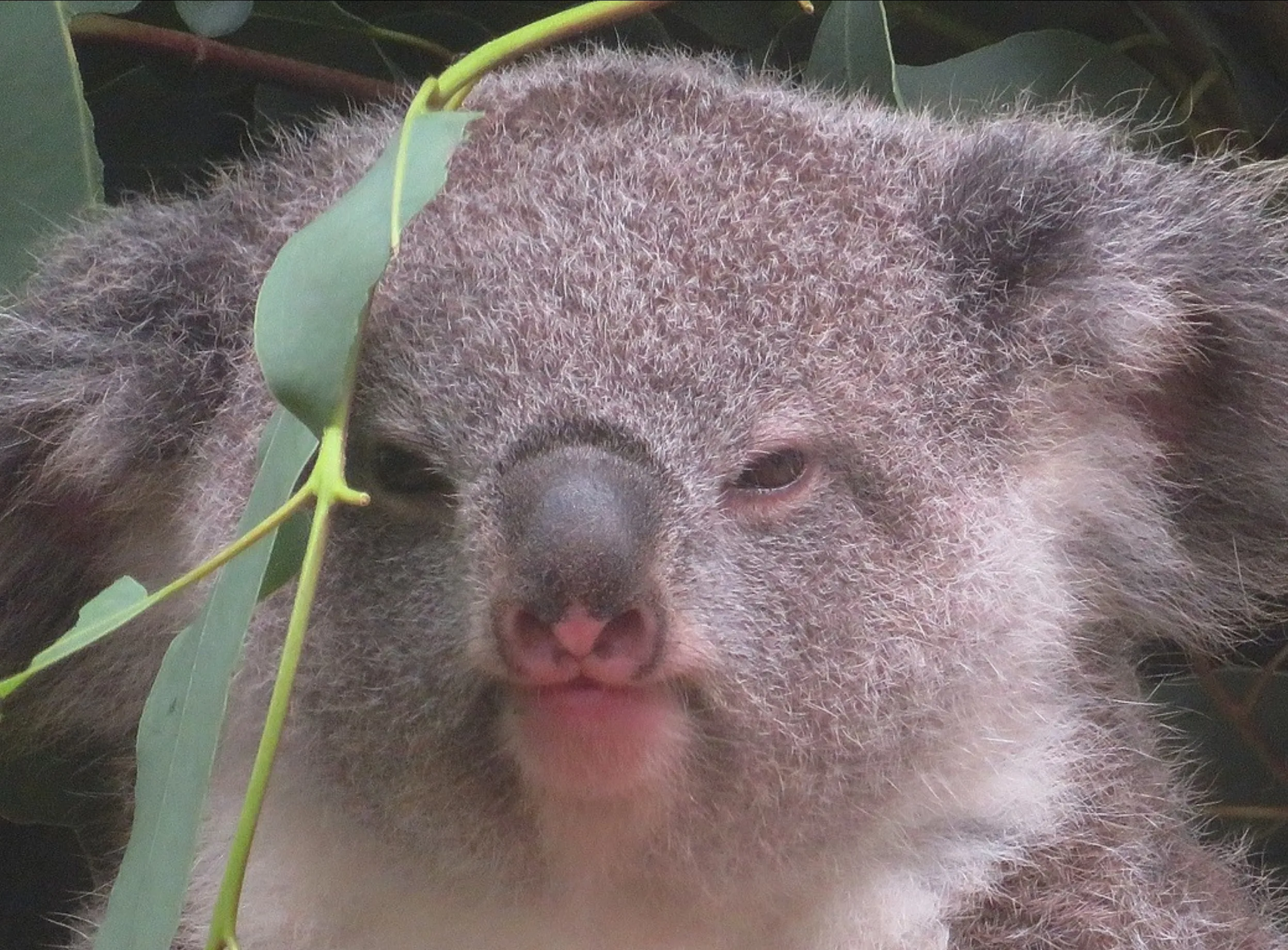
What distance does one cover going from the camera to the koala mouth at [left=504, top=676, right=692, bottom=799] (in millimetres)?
1063

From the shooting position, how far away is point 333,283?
3.10 ft

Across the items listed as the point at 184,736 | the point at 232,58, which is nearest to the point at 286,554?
the point at 184,736

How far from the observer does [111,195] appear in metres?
1.91

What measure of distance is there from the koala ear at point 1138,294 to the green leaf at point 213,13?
81 cm

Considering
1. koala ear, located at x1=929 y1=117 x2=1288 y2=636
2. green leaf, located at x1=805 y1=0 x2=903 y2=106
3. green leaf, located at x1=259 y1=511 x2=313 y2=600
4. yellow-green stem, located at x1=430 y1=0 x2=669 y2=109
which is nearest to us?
green leaf, located at x1=259 y1=511 x2=313 y2=600

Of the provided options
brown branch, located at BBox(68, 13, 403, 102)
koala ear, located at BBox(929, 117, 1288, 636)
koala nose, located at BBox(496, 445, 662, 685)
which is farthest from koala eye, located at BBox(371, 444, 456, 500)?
brown branch, located at BBox(68, 13, 403, 102)

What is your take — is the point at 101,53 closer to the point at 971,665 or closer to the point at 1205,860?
the point at 971,665

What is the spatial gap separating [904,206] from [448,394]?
1.49 feet

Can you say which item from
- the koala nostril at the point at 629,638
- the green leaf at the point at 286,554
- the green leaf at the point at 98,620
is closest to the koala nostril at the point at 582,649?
the koala nostril at the point at 629,638

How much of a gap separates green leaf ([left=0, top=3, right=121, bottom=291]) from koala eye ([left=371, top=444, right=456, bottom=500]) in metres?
0.50

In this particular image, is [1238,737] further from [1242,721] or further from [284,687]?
[284,687]

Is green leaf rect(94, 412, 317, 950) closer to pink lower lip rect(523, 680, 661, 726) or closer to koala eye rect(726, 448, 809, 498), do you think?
pink lower lip rect(523, 680, 661, 726)

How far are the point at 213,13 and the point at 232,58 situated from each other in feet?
0.47

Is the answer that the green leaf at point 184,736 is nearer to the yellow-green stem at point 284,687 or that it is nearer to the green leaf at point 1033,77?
the yellow-green stem at point 284,687
